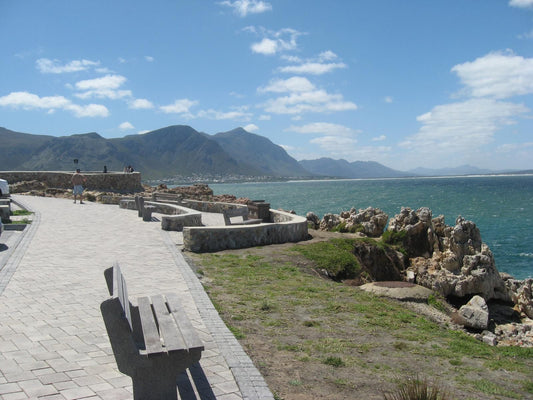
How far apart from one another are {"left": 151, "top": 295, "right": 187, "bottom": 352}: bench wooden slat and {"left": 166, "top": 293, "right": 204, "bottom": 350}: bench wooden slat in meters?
0.04

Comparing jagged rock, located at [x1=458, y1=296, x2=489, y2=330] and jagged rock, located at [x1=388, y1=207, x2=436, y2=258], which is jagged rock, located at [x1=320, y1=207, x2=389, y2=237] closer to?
jagged rock, located at [x1=388, y1=207, x2=436, y2=258]

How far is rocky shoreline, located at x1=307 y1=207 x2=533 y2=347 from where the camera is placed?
10.2 meters

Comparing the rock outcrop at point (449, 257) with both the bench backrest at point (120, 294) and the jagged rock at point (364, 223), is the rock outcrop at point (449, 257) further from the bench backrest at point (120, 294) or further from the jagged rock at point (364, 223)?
the bench backrest at point (120, 294)

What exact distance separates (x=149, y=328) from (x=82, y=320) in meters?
2.55

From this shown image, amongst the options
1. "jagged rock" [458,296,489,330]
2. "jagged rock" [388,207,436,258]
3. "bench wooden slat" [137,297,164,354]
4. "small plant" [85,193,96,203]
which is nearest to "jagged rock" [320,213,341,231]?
"jagged rock" [388,207,436,258]

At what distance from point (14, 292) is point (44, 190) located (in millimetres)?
28060

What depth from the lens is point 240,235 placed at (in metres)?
12.3

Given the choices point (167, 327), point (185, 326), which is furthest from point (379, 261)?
point (167, 327)

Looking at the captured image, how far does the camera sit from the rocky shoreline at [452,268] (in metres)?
10.2

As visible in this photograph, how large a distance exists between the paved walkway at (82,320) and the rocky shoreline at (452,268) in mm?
5336

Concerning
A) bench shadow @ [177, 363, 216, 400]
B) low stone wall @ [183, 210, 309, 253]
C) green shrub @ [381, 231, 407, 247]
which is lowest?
green shrub @ [381, 231, 407, 247]

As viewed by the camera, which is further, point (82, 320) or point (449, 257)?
point (449, 257)

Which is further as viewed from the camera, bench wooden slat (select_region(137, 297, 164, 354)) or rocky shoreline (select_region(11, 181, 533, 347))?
rocky shoreline (select_region(11, 181, 533, 347))

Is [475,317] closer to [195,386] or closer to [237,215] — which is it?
[195,386]
